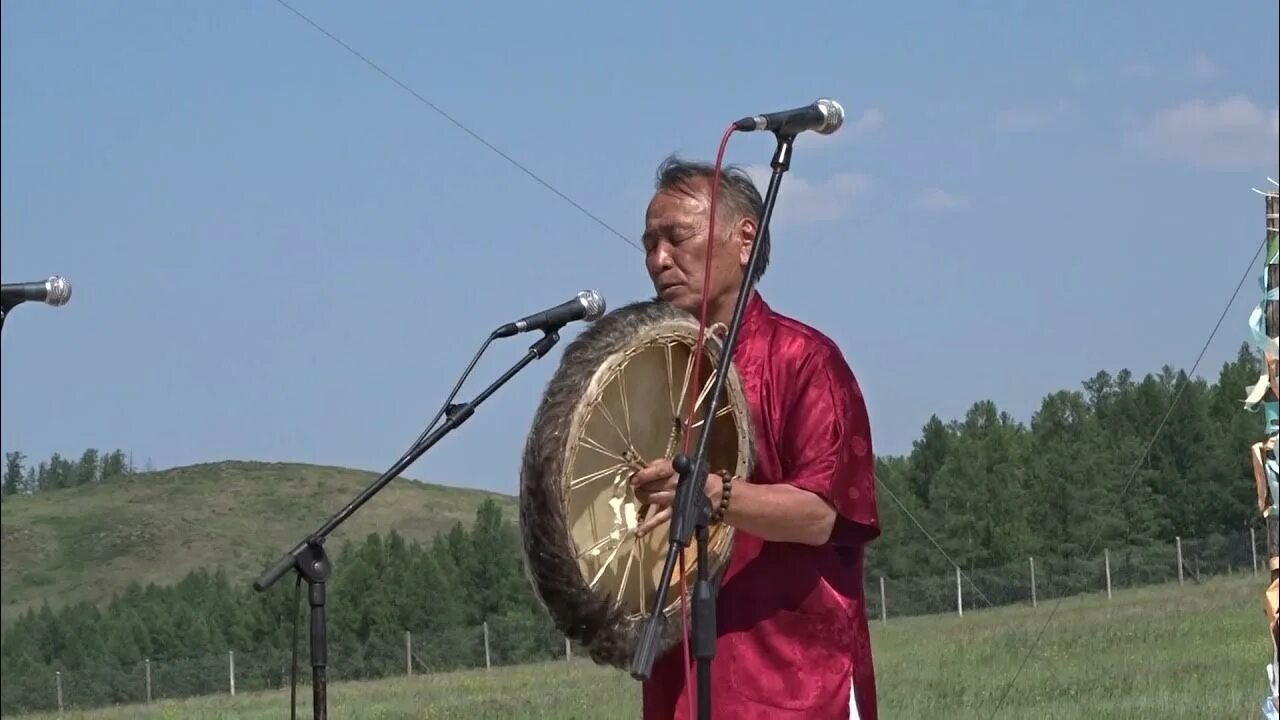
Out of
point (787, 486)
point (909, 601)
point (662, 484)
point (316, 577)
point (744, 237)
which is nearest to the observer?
point (662, 484)

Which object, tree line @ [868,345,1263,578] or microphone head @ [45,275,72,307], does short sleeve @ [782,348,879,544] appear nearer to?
microphone head @ [45,275,72,307]

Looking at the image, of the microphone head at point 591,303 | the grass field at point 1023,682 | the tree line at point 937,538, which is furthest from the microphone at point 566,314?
the tree line at point 937,538

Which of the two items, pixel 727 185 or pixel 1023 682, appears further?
pixel 1023 682

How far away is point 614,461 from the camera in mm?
4574

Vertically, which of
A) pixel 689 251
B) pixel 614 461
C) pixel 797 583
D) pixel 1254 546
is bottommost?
pixel 797 583

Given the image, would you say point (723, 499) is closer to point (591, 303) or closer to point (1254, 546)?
point (591, 303)

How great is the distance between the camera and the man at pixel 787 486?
452 cm

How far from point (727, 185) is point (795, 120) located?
1.30 feet

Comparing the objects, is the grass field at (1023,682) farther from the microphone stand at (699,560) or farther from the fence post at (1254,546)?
the fence post at (1254,546)

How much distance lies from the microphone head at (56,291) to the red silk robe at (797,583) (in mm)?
1613

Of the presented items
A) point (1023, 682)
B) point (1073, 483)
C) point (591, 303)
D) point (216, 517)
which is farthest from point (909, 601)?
point (216, 517)

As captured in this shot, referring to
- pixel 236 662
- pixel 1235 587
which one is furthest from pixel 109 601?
pixel 1235 587

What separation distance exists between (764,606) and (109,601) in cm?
4482

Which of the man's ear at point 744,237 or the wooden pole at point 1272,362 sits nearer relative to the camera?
the wooden pole at point 1272,362
